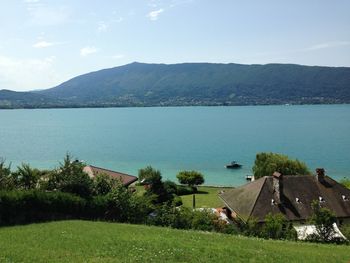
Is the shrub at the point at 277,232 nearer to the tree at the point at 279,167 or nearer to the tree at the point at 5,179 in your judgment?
the tree at the point at 5,179

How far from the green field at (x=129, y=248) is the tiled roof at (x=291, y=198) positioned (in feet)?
51.9

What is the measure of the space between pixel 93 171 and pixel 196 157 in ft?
235

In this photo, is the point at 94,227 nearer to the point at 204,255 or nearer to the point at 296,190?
the point at 204,255

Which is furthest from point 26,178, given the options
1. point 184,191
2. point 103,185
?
point 184,191

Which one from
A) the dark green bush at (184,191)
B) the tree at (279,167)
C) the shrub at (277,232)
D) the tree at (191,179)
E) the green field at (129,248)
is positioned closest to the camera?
the green field at (129,248)

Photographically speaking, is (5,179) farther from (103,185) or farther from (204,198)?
(204,198)

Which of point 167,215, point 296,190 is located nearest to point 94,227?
point 167,215

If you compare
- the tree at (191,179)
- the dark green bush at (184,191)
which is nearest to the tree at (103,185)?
the dark green bush at (184,191)

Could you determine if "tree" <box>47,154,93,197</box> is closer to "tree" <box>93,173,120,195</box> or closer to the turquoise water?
"tree" <box>93,173,120,195</box>

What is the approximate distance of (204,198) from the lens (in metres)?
58.8

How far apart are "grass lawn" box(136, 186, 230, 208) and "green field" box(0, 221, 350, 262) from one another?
28.6m

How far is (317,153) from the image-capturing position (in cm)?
11794

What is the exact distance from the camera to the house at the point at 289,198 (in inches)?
1479

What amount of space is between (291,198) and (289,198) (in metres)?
0.20
